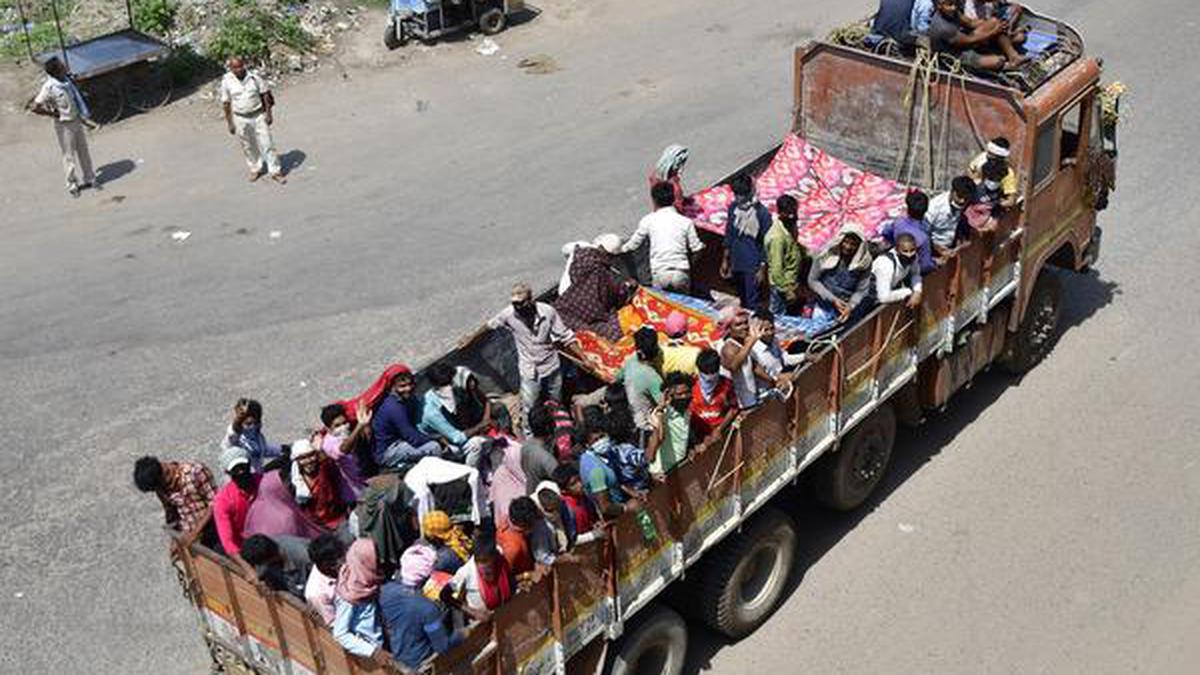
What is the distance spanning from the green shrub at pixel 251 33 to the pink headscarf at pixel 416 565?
1166 cm

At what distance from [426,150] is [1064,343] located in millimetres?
7253

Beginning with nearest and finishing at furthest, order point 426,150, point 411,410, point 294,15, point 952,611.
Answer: point 411,410, point 952,611, point 426,150, point 294,15

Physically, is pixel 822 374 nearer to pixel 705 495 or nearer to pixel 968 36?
pixel 705 495

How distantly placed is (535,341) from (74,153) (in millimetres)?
8014

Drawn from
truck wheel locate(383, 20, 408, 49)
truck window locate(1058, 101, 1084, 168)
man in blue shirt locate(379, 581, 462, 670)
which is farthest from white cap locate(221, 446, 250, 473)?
truck wheel locate(383, 20, 408, 49)

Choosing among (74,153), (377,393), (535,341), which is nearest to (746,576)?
(535,341)

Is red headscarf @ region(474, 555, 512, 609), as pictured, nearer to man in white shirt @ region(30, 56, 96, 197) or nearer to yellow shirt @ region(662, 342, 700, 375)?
yellow shirt @ region(662, 342, 700, 375)

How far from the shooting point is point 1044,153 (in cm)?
1027

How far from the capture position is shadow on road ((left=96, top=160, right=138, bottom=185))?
1532 cm

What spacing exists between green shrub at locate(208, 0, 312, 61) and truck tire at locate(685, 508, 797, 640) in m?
10.9

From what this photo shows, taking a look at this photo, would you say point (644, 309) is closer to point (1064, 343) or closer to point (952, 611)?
point (952, 611)

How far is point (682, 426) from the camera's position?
26.1ft

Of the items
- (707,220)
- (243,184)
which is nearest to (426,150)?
(243,184)

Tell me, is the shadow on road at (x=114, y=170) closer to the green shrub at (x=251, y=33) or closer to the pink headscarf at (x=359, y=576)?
the green shrub at (x=251, y=33)
